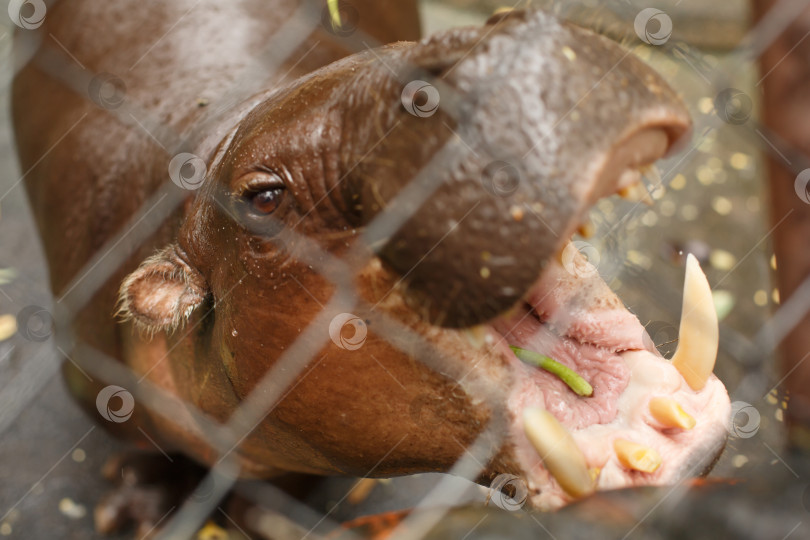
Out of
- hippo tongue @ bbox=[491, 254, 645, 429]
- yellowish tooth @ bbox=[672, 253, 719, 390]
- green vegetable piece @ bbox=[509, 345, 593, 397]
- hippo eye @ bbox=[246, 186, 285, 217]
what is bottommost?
hippo eye @ bbox=[246, 186, 285, 217]

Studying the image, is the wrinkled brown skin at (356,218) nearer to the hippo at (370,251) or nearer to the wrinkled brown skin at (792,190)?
the hippo at (370,251)

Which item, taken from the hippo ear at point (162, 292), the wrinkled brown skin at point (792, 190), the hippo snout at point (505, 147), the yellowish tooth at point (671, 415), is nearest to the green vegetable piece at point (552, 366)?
the yellowish tooth at point (671, 415)

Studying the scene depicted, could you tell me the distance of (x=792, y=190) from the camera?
9.55 ft

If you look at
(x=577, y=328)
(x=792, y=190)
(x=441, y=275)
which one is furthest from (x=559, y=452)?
(x=792, y=190)

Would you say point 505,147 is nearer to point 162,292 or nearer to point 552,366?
point 552,366

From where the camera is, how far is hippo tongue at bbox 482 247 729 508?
1743 millimetres

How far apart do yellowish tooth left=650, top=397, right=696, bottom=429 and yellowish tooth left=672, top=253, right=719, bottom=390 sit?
0.10 meters

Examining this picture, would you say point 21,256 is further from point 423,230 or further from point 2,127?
point 423,230

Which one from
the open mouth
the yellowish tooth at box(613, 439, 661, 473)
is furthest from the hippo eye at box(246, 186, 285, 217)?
the yellowish tooth at box(613, 439, 661, 473)

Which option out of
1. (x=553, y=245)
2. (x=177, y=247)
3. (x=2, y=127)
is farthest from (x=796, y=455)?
(x=2, y=127)

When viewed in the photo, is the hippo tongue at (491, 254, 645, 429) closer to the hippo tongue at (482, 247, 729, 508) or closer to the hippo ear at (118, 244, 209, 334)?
the hippo tongue at (482, 247, 729, 508)

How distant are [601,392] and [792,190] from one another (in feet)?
5.02

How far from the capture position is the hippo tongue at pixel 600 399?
174 cm

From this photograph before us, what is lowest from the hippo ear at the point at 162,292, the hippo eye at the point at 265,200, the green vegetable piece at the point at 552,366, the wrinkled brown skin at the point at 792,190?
the hippo ear at the point at 162,292
